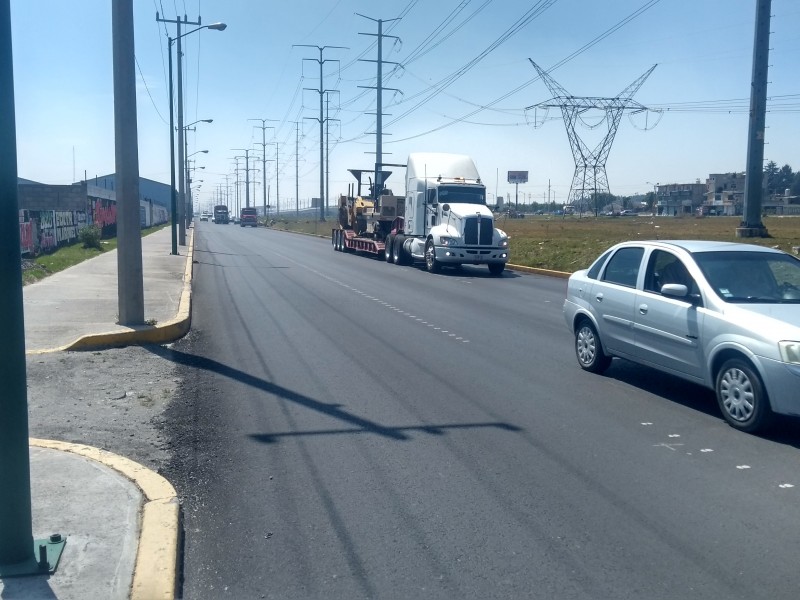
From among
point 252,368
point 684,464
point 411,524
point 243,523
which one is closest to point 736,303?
point 684,464

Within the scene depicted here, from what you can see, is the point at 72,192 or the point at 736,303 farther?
the point at 72,192

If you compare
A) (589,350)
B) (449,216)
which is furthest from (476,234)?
(589,350)

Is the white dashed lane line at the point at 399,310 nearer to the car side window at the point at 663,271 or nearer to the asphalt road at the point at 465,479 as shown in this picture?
the asphalt road at the point at 465,479

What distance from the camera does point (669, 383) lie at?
985 centimetres

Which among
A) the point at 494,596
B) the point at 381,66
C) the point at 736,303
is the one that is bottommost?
the point at 494,596

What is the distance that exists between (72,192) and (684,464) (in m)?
38.5

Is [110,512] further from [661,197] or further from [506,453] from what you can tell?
[661,197]

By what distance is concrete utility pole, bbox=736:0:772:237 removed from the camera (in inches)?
1139

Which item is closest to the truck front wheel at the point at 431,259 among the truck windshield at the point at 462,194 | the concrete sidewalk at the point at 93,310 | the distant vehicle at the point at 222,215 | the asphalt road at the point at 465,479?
the truck windshield at the point at 462,194

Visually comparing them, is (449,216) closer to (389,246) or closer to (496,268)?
(496,268)

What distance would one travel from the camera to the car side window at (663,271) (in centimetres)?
892

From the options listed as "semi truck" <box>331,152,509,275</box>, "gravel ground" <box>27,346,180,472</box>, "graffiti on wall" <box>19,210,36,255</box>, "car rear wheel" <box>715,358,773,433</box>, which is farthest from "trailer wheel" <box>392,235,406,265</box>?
"car rear wheel" <box>715,358,773,433</box>

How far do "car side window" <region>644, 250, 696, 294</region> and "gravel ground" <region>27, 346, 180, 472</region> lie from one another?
5208mm

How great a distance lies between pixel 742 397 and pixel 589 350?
2951 millimetres
